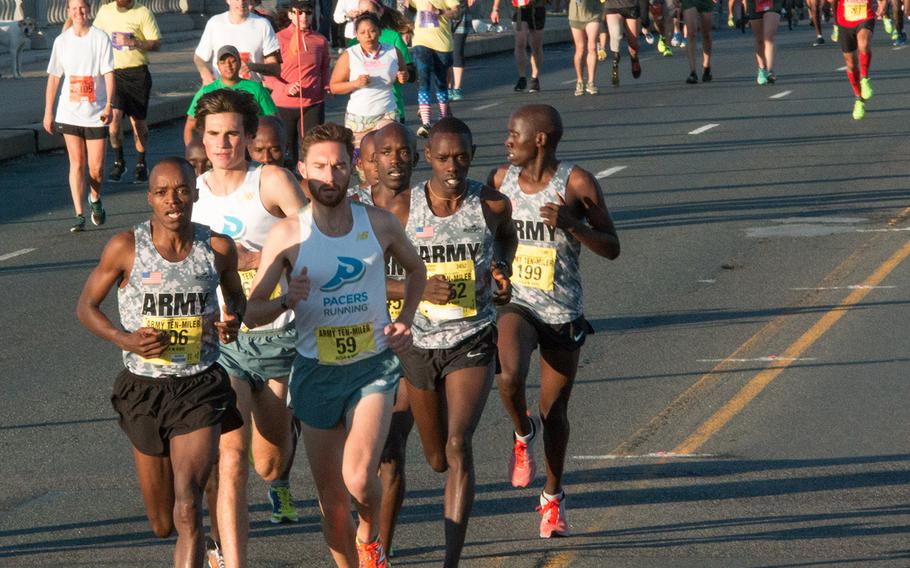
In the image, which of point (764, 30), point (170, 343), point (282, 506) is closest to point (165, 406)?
point (170, 343)

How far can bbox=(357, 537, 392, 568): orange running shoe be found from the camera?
6.02 metres

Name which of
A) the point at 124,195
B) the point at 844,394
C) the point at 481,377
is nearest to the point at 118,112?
the point at 124,195

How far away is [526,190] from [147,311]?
74.8 inches

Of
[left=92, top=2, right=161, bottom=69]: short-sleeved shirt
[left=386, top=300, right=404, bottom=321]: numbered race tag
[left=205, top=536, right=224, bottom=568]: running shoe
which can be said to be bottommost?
[left=205, top=536, right=224, bottom=568]: running shoe

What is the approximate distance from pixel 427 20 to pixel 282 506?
14719 mm

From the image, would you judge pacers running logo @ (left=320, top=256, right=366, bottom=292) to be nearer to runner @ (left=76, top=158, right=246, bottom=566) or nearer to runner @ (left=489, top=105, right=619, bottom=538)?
runner @ (left=76, top=158, right=246, bottom=566)

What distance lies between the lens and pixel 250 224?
6816 mm

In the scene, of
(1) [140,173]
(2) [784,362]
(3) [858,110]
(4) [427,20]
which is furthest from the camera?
(3) [858,110]

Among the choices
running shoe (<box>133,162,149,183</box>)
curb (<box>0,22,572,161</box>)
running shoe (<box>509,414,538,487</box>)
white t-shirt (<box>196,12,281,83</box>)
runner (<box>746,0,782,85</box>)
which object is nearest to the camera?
running shoe (<box>509,414,538,487</box>)

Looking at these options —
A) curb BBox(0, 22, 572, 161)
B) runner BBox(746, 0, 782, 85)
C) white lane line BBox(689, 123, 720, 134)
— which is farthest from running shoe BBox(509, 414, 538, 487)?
runner BBox(746, 0, 782, 85)

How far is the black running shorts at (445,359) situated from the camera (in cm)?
657

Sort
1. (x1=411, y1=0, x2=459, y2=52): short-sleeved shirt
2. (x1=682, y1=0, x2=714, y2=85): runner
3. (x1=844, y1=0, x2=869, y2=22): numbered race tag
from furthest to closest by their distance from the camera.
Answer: (x1=682, y1=0, x2=714, y2=85): runner
(x1=411, y1=0, x2=459, y2=52): short-sleeved shirt
(x1=844, y1=0, x2=869, y2=22): numbered race tag

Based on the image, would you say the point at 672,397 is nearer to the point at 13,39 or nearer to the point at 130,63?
the point at 130,63

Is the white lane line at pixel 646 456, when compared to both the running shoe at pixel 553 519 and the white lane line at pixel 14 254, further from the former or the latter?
the white lane line at pixel 14 254
